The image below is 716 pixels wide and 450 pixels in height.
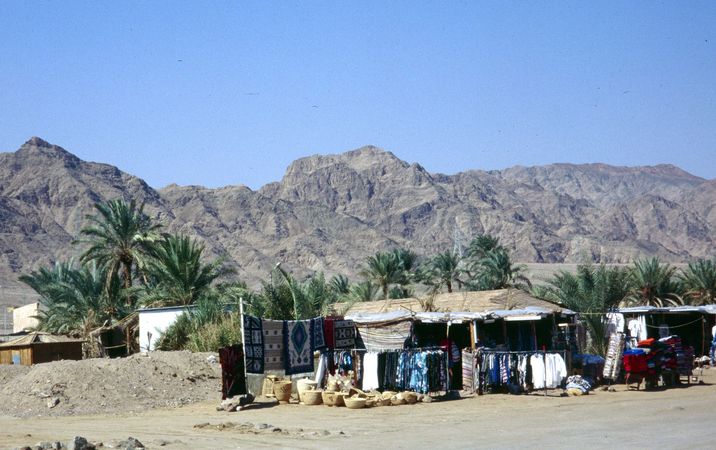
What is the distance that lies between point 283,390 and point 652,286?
25.5m

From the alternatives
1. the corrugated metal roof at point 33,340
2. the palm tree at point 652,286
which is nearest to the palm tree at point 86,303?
the corrugated metal roof at point 33,340

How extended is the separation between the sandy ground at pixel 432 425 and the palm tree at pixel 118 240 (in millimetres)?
17790

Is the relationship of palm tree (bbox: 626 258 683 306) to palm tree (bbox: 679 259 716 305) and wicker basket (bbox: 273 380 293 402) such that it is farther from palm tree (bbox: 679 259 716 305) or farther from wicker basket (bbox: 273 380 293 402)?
wicker basket (bbox: 273 380 293 402)

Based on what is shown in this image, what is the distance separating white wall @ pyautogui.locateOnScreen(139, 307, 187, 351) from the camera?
32.2m

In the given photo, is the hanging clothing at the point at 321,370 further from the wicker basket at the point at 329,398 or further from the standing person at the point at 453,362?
the standing person at the point at 453,362

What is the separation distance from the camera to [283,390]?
21.5m

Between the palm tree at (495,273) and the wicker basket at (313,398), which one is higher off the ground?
the palm tree at (495,273)

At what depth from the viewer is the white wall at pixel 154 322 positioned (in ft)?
106

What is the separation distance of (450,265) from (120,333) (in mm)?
21778

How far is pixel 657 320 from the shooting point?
32.5 m

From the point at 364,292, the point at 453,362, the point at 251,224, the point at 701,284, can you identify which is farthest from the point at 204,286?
the point at 251,224

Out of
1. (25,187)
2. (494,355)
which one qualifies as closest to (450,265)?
(494,355)

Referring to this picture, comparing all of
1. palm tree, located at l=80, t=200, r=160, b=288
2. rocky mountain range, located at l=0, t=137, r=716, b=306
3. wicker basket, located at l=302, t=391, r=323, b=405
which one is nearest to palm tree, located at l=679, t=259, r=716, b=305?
palm tree, located at l=80, t=200, r=160, b=288

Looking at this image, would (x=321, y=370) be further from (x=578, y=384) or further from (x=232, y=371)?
(x=578, y=384)
